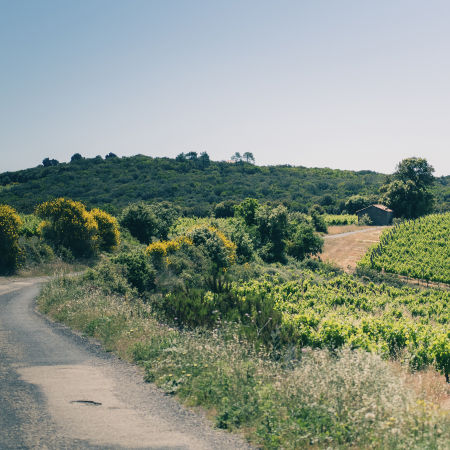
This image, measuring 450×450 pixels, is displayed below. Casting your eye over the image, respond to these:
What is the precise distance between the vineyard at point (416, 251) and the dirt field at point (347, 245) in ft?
6.77

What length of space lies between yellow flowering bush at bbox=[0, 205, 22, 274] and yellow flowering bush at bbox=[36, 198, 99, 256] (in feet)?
15.5

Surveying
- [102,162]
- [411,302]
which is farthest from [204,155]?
[411,302]

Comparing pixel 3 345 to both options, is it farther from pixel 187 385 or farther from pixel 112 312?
pixel 187 385

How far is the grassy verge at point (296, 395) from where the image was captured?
5293 millimetres

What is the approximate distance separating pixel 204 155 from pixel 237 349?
155 meters

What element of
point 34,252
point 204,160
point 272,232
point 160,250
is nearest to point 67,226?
point 34,252

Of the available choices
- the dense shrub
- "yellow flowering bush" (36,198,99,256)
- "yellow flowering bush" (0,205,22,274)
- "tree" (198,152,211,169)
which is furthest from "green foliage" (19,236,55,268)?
"tree" (198,152,211,169)

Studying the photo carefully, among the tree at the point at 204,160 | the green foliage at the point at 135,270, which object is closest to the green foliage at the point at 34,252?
the green foliage at the point at 135,270

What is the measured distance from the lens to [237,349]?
28.0ft

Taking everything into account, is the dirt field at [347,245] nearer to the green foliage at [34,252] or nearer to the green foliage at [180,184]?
the green foliage at [180,184]

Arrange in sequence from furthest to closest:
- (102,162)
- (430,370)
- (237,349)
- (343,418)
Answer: (102,162) → (430,370) → (237,349) → (343,418)

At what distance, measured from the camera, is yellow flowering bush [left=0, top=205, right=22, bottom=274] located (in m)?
26.7

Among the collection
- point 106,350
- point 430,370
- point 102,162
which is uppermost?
point 102,162

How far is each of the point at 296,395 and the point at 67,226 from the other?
29.7m
